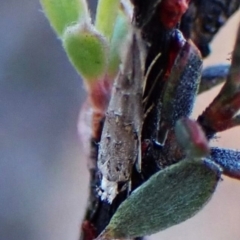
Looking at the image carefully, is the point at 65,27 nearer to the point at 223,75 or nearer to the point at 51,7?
the point at 51,7

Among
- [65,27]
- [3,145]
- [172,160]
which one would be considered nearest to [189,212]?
[172,160]

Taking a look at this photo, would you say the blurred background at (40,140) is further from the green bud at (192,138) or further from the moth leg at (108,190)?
the green bud at (192,138)

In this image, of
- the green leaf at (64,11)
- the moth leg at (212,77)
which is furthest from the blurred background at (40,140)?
the green leaf at (64,11)

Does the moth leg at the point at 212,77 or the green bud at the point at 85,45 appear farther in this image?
the moth leg at the point at 212,77

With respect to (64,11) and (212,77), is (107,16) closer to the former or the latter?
(64,11)

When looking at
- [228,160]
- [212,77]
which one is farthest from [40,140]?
[228,160]

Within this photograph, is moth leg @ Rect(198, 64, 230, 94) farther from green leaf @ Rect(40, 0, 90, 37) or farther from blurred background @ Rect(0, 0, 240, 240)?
blurred background @ Rect(0, 0, 240, 240)

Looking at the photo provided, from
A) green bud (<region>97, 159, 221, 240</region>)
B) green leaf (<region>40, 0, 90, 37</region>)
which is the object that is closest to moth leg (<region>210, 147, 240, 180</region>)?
green bud (<region>97, 159, 221, 240</region>)
